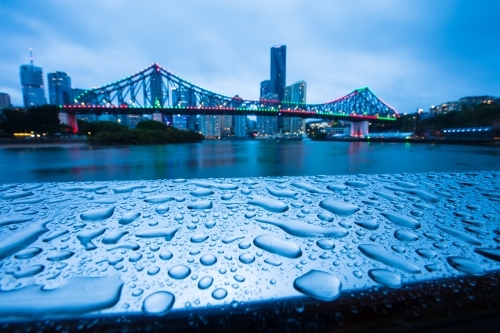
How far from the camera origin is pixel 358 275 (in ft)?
2.00

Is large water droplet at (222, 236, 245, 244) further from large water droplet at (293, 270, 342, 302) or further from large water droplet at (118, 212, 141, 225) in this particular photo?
large water droplet at (118, 212, 141, 225)

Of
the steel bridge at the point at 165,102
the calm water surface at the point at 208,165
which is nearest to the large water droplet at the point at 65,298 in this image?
the calm water surface at the point at 208,165

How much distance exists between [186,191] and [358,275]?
1.29 metres

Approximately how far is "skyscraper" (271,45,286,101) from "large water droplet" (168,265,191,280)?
3894 inches

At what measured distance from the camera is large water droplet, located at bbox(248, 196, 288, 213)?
48.8 inches

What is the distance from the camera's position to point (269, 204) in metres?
1.34

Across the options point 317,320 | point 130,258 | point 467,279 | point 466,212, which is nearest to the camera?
point 317,320

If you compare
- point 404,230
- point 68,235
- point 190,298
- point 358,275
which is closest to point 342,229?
point 404,230

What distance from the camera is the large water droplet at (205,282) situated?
0.57m

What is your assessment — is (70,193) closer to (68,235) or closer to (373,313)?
(68,235)

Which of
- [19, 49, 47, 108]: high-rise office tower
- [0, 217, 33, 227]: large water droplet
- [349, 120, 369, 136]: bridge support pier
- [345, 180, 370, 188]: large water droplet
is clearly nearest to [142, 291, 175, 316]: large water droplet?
[0, 217, 33, 227]: large water droplet

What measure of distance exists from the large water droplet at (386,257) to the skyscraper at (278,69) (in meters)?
98.7

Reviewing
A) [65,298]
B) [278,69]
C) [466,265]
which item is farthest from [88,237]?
[278,69]

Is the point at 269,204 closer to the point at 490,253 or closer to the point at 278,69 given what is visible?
the point at 490,253
